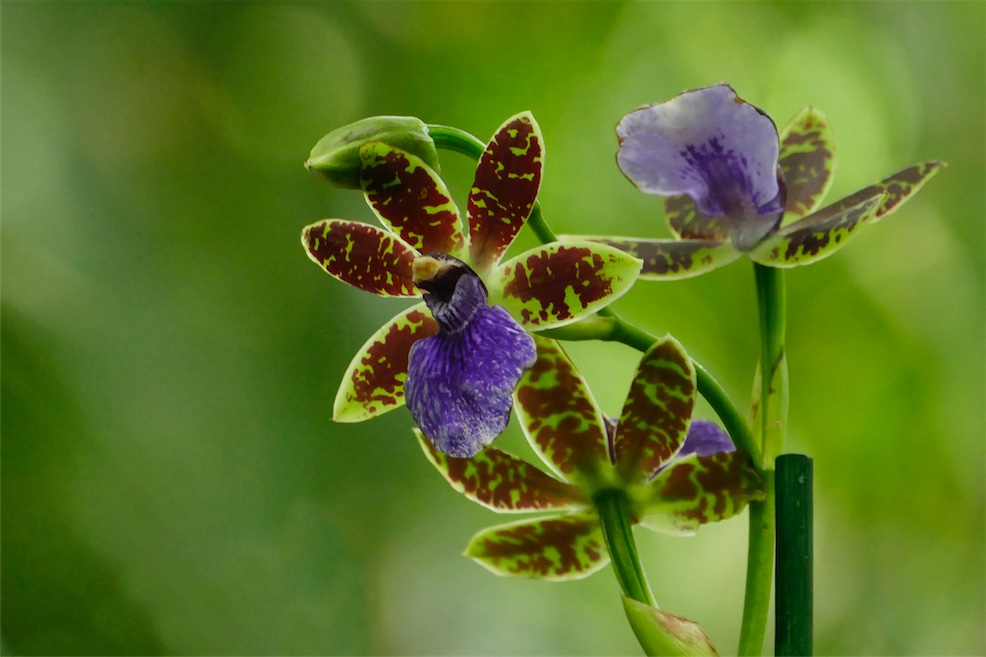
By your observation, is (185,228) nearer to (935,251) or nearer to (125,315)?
(125,315)

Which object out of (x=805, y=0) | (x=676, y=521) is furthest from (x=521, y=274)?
(x=805, y=0)

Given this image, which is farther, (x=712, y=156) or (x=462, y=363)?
(x=712, y=156)

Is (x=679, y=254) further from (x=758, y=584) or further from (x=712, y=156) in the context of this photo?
(x=758, y=584)

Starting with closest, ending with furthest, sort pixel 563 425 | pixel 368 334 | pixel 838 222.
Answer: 1. pixel 838 222
2. pixel 563 425
3. pixel 368 334

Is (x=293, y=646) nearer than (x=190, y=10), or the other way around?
(x=293, y=646)

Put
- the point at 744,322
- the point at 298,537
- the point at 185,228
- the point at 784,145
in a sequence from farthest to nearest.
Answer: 1. the point at 185,228
2. the point at 298,537
3. the point at 744,322
4. the point at 784,145

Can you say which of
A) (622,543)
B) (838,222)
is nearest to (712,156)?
(838,222)
